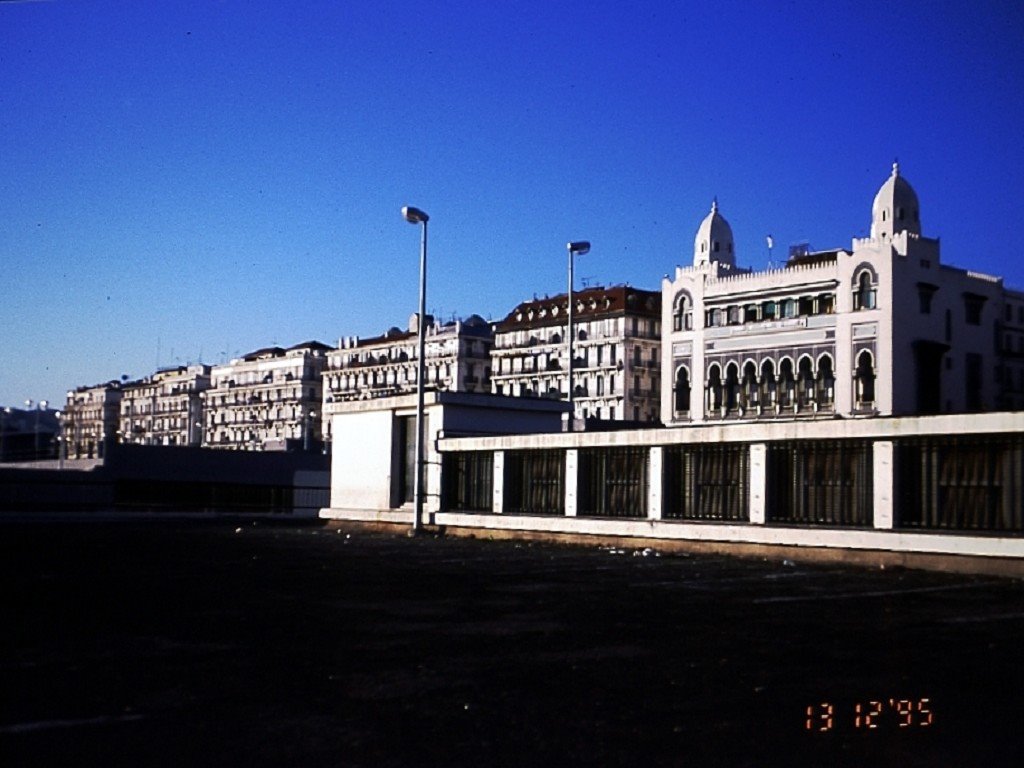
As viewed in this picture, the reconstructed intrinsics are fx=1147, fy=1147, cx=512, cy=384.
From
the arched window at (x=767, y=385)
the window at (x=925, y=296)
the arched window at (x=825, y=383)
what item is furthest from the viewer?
the arched window at (x=767, y=385)

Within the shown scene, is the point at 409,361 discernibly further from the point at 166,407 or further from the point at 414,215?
the point at 414,215

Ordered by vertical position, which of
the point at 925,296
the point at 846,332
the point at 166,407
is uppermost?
the point at 925,296

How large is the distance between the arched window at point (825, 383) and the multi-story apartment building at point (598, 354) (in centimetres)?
3236

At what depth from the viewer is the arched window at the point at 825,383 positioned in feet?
258

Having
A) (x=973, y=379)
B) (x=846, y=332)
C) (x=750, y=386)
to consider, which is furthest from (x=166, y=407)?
(x=973, y=379)

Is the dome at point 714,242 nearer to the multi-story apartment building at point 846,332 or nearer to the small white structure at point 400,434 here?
the multi-story apartment building at point 846,332

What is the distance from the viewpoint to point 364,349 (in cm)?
14688

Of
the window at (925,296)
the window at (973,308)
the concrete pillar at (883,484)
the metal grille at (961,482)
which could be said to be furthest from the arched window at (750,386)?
the metal grille at (961,482)

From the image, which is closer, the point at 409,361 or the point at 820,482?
the point at 820,482

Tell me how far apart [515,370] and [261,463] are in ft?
183

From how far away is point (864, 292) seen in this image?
78.7 meters

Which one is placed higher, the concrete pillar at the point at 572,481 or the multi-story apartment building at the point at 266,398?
the multi-story apartment building at the point at 266,398

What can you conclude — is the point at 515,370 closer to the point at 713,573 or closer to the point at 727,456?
the point at 727,456

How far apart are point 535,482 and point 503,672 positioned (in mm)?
26546
